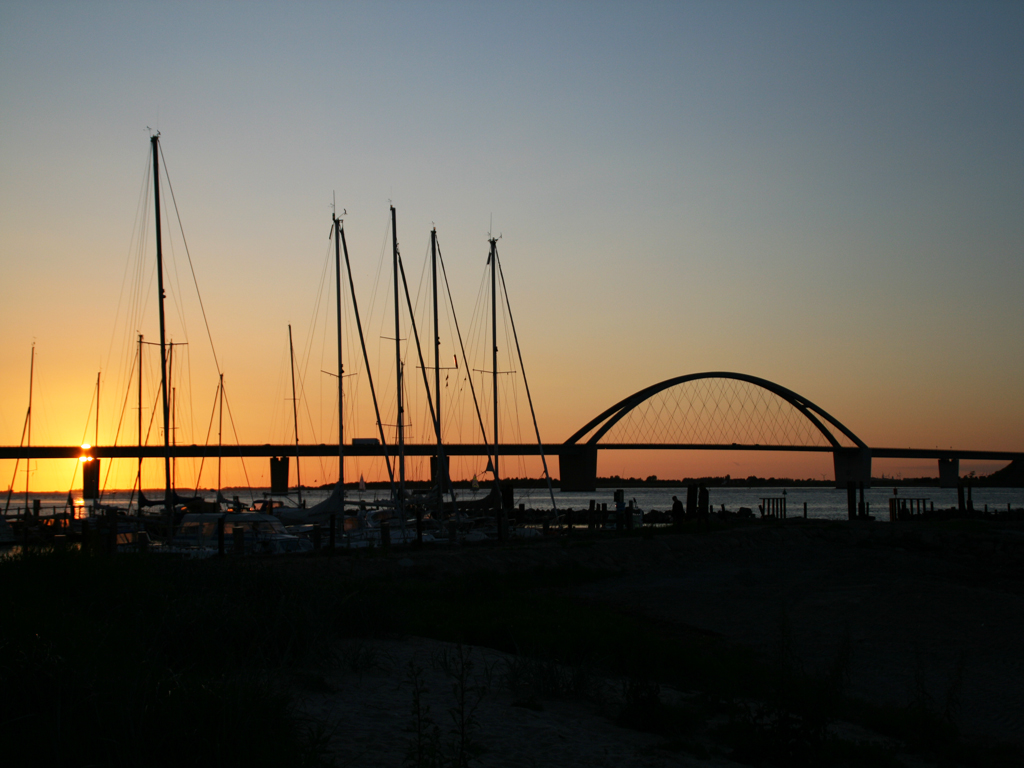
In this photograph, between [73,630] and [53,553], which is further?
[53,553]

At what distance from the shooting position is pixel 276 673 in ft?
26.2

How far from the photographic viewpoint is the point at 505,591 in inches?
725

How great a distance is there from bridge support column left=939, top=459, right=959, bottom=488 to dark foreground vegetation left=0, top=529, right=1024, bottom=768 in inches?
4438

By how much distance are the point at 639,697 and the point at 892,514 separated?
44.6 metres

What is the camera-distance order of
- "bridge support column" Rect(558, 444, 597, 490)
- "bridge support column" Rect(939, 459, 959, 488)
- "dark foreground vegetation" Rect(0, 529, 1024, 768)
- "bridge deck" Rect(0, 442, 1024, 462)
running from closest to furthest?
"dark foreground vegetation" Rect(0, 529, 1024, 768) → "bridge deck" Rect(0, 442, 1024, 462) → "bridge support column" Rect(558, 444, 597, 490) → "bridge support column" Rect(939, 459, 959, 488)

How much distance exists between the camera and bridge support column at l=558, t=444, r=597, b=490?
95.6 m

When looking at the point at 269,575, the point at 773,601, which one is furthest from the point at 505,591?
the point at 269,575

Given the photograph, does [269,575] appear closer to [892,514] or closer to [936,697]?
[936,697]

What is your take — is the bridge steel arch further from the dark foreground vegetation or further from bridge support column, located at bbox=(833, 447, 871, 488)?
the dark foreground vegetation

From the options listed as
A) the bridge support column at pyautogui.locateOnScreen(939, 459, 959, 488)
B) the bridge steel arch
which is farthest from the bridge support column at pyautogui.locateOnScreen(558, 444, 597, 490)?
the bridge support column at pyautogui.locateOnScreen(939, 459, 959, 488)

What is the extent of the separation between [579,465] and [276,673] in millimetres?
89172

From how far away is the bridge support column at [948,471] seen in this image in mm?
112812

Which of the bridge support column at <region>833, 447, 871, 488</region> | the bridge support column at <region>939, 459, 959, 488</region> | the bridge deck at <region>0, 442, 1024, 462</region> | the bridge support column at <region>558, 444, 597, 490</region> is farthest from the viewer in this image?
the bridge support column at <region>939, 459, 959, 488</region>

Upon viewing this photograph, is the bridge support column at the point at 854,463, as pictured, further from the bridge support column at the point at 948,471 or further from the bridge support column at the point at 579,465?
the bridge support column at the point at 579,465
